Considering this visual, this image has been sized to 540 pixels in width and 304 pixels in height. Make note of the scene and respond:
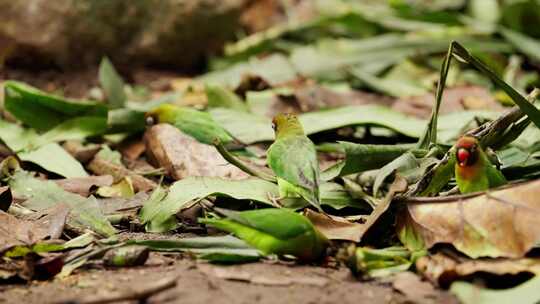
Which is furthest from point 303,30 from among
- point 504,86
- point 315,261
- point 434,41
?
point 315,261

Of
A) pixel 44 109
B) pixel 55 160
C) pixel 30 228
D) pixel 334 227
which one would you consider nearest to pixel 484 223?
pixel 334 227

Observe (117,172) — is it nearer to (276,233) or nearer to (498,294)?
(276,233)

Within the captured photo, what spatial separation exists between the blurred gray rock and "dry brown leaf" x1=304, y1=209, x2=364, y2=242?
153 cm

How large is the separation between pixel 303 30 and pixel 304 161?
5.86 feet

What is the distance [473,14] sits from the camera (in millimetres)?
3008

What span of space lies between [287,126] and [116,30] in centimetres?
141

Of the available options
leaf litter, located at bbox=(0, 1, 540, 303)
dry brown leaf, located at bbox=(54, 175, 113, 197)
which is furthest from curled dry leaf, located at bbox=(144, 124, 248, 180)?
dry brown leaf, located at bbox=(54, 175, 113, 197)

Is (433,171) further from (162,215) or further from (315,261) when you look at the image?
(162,215)

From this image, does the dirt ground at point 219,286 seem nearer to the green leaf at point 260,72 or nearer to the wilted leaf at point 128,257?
the wilted leaf at point 128,257

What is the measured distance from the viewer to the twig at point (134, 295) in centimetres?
99

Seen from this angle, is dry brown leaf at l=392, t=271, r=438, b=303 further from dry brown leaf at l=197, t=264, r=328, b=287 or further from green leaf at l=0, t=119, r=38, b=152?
green leaf at l=0, t=119, r=38, b=152

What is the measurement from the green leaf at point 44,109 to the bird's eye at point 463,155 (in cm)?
99

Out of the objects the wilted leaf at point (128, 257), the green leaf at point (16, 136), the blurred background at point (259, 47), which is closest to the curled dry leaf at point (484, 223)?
the wilted leaf at point (128, 257)

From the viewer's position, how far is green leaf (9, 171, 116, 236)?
139 cm
